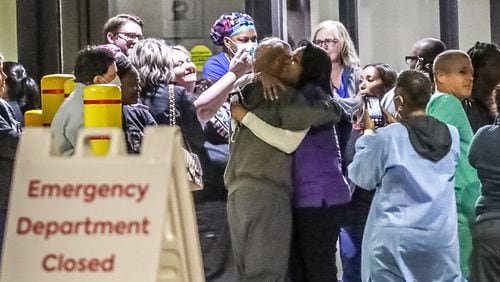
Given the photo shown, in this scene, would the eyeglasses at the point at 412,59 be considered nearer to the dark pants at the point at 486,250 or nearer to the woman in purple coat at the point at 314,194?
the woman in purple coat at the point at 314,194

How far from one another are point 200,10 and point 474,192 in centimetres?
219

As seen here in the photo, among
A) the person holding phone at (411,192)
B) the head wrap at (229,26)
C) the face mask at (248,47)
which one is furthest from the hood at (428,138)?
the head wrap at (229,26)

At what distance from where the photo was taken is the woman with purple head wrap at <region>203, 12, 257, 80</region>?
571 centimetres

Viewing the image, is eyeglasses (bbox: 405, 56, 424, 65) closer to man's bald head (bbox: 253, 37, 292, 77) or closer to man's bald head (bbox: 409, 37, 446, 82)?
man's bald head (bbox: 409, 37, 446, 82)

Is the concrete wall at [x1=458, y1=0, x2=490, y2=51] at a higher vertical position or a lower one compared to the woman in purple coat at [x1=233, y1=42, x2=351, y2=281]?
higher

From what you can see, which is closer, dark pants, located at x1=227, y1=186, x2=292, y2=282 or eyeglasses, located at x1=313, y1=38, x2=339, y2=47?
dark pants, located at x1=227, y1=186, x2=292, y2=282

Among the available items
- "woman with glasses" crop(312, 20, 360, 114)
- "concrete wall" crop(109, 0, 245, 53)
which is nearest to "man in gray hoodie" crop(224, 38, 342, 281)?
"woman with glasses" crop(312, 20, 360, 114)

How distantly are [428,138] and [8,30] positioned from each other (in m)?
3.00

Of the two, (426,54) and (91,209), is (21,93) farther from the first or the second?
(91,209)

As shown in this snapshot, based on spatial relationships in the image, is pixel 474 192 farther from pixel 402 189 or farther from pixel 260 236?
pixel 260 236

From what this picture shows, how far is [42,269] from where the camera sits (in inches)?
99.5

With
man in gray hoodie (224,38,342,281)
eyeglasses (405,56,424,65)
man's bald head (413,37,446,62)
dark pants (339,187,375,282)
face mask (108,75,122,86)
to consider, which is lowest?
dark pants (339,187,375,282)

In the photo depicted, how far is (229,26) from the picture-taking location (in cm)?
581

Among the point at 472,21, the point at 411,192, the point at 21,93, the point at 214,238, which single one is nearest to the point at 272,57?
the point at 411,192
